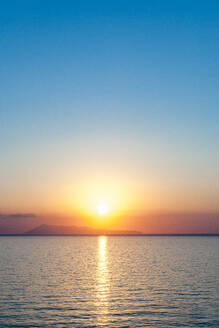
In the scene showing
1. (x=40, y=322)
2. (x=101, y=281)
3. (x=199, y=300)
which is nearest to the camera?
(x=40, y=322)

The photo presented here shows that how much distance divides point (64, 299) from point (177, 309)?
59.3ft

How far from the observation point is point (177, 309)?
50.8 metres

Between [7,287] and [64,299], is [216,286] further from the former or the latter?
[7,287]

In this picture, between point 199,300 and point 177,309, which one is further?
point 199,300

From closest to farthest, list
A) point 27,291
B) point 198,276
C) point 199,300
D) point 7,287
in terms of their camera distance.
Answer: point 199,300 → point 27,291 → point 7,287 → point 198,276

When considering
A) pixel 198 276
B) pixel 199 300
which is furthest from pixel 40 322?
pixel 198 276

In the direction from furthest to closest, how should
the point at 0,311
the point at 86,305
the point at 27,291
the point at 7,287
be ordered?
the point at 7,287 → the point at 27,291 → the point at 86,305 → the point at 0,311

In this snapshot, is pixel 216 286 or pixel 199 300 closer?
pixel 199 300

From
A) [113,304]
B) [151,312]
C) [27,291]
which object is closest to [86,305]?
[113,304]

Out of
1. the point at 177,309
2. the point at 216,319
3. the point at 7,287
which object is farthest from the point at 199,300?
the point at 7,287

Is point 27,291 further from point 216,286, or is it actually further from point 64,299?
point 216,286

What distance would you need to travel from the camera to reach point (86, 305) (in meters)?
53.3

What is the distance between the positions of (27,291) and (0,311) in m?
15.5

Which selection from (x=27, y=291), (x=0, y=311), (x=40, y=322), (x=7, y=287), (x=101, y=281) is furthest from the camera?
(x=101, y=281)
